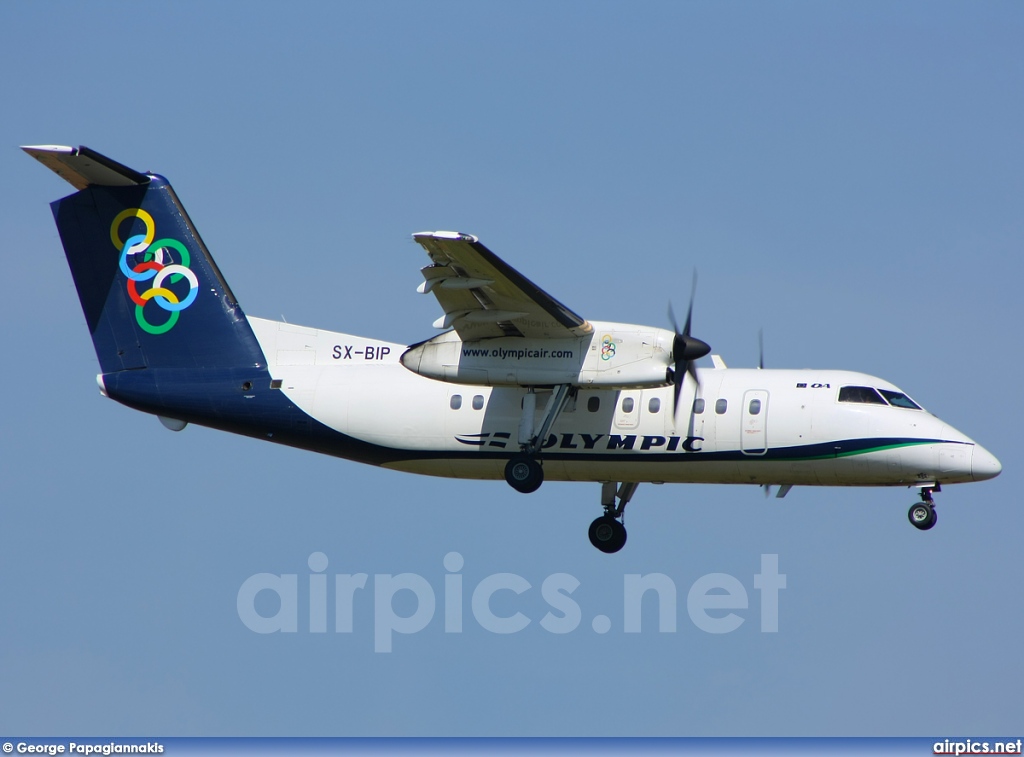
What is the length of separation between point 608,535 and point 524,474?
2.55 m

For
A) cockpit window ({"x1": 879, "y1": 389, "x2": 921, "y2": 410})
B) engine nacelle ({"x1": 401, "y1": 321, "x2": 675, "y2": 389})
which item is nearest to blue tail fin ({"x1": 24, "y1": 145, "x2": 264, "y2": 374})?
engine nacelle ({"x1": 401, "y1": 321, "x2": 675, "y2": 389})

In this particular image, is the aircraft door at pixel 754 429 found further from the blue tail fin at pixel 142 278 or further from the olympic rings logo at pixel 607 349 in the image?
the blue tail fin at pixel 142 278

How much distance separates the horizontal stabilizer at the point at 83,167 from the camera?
73.7ft

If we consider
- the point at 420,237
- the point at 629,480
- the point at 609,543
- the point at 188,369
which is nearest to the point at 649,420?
the point at 629,480

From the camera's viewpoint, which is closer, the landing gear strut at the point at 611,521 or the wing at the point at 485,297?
the wing at the point at 485,297

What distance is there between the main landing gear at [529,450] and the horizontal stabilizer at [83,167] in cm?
756

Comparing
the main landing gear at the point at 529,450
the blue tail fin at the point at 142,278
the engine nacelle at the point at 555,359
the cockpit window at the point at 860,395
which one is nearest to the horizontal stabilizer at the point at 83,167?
the blue tail fin at the point at 142,278

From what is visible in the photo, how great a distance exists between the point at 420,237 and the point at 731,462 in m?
6.02

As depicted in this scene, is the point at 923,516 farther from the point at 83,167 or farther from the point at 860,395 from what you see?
the point at 83,167

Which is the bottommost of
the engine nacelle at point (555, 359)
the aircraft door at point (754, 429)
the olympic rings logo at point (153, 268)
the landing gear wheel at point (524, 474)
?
the landing gear wheel at point (524, 474)

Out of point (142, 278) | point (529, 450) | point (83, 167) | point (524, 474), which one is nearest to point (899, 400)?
point (529, 450)

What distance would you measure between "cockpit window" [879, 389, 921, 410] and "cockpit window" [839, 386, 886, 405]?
0.43 feet

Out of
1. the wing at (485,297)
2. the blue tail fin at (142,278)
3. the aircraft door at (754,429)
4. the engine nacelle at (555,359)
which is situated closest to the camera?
the wing at (485,297)

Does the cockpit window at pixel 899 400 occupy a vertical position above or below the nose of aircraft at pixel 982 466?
above
